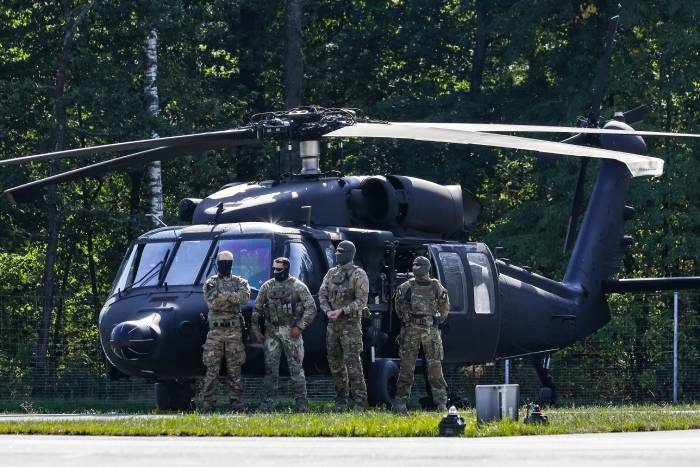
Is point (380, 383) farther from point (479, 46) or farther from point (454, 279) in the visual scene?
point (479, 46)

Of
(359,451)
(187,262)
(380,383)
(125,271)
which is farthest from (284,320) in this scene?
(359,451)

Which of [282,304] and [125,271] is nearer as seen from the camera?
[282,304]

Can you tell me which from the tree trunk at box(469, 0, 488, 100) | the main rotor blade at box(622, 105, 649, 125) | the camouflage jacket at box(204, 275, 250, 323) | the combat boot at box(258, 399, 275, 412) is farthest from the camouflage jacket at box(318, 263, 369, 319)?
the tree trunk at box(469, 0, 488, 100)

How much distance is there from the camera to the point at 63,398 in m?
24.8

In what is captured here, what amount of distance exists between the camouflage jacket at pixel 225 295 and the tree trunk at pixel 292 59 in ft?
59.0

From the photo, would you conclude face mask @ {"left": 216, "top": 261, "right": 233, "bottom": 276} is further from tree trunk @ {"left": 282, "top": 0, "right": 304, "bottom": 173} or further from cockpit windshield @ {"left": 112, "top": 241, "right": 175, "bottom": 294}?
tree trunk @ {"left": 282, "top": 0, "right": 304, "bottom": 173}

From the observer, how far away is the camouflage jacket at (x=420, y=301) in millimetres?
16906

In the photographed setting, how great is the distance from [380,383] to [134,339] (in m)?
3.09

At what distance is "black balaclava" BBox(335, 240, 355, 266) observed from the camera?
659 inches

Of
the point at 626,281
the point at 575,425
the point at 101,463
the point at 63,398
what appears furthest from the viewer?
the point at 63,398

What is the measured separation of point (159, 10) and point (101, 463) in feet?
79.2

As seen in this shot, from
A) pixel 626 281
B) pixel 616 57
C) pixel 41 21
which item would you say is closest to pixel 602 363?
pixel 626 281

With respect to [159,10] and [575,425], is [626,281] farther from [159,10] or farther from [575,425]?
[159,10]

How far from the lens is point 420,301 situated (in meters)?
16.9
